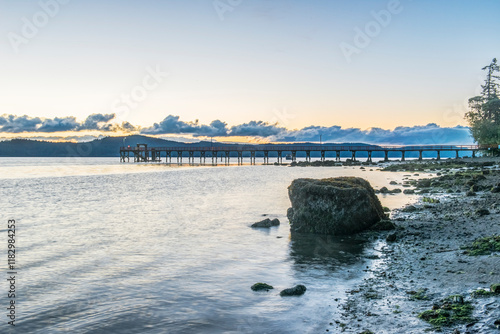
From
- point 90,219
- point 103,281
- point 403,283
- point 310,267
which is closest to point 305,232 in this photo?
point 310,267

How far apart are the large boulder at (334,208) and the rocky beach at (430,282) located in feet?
2.75

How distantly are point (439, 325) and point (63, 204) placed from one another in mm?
29371

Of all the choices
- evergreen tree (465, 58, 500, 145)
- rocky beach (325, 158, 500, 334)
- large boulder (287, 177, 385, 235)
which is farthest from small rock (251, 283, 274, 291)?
evergreen tree (465, 58, 500, 145)

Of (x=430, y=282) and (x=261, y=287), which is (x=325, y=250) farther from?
(x=430, y=282)

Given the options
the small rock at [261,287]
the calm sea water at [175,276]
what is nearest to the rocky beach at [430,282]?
the calm sea water at [175,276]

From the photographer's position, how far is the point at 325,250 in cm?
1277

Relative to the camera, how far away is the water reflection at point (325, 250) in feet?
37.4

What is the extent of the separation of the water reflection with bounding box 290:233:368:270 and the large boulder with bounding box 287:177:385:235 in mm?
524

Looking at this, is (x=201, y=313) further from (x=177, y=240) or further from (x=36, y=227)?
(x=36, y=227)

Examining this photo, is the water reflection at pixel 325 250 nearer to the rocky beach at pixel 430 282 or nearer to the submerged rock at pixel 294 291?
the rocky beach at pixel 430 282

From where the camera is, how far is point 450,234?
42.0 ft

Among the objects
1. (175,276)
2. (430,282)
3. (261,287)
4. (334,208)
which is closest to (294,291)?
(261,287)

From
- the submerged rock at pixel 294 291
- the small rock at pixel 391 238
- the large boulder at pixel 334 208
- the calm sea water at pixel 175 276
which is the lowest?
the calm sea water at pixel 175 276

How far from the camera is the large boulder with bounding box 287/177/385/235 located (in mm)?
14867
